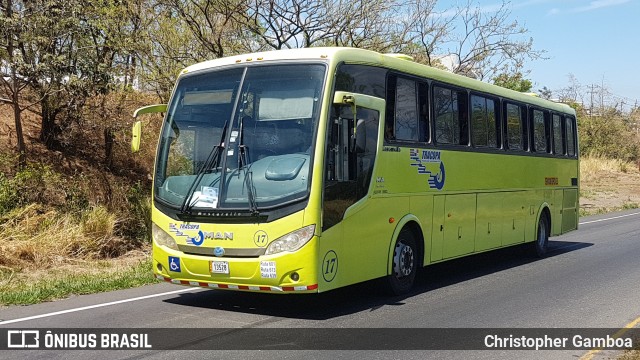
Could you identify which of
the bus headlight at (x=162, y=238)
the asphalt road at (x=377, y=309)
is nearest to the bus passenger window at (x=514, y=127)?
the asphalt road at (x=377, y=309)

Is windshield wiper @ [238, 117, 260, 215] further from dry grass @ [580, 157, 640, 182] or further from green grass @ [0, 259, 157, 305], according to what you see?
dry grass @ [580, 157, 640, 182]

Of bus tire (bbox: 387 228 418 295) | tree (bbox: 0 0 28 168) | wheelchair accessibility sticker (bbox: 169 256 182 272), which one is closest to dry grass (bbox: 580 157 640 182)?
tree (bbox: 0 0 28 168)

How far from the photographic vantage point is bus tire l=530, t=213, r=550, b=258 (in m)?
16.1

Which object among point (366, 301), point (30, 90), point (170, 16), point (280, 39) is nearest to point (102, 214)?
point (30, 90)

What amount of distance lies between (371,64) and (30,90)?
1091 cm

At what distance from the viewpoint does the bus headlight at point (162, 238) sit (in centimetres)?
927

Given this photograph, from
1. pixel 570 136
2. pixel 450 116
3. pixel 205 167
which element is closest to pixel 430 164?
pixel 450 116

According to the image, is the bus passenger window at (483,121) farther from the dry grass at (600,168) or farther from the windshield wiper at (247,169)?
the dry grass at (600,168)

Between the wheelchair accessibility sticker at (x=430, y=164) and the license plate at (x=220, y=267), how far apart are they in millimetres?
3459

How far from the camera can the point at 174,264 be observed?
30.2 ft

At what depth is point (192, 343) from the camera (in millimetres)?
7621

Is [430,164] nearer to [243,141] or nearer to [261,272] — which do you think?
[243,141]

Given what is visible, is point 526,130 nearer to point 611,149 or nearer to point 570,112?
point 570,112

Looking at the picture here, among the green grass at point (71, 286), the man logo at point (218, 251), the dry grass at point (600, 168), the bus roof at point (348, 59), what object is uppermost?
the bus roof at point (348, 59)
